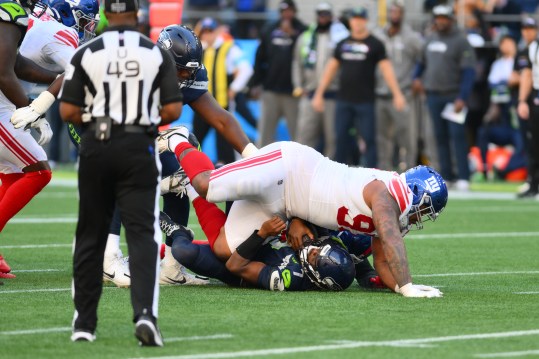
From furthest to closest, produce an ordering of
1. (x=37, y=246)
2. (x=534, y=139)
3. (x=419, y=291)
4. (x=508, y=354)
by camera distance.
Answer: (x=534, y=139), (x=37, y=246), (x=419, y=291), (x=508, y=354)

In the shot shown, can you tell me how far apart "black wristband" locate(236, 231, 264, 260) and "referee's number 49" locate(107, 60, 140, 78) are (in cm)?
227

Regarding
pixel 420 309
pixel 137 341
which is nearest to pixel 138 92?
pixel 137 341

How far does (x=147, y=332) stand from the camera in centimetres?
604

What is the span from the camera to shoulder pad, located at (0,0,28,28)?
8352 millimetres

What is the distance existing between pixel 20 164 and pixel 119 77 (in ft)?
9.77

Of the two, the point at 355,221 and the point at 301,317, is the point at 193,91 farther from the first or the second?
the point at 301,317

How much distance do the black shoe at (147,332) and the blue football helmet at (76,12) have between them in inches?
141

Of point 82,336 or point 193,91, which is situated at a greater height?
point 193,91

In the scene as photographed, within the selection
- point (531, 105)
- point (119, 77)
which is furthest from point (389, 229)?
point (531, 105)

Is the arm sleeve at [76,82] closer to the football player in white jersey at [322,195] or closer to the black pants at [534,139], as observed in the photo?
the football player in white jersey at [322,195]

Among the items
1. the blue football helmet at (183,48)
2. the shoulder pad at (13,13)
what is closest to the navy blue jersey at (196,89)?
the blue football helmet at (183,48)

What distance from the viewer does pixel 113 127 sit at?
20.1 feet

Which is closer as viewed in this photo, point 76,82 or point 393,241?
point 76,82

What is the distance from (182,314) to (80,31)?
287 cm
